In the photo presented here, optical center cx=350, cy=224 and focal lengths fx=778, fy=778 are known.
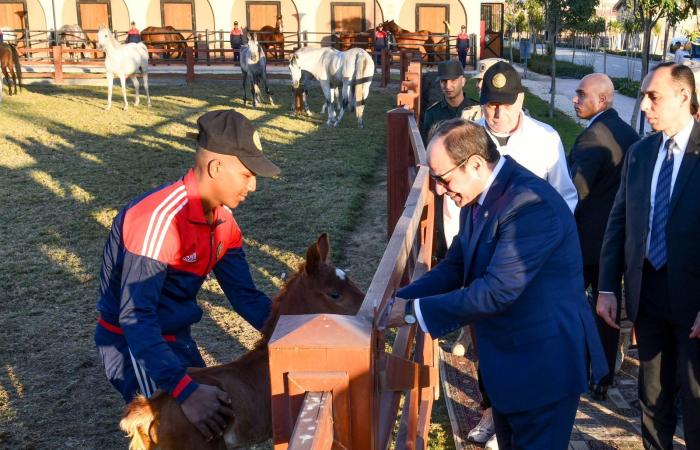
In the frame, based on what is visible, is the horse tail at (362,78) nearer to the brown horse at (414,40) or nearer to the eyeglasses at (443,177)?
the brown horse at (414,40)

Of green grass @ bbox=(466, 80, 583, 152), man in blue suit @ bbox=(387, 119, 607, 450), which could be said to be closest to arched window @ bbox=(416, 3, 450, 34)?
green grass @ bbox=(466, 80, 583, 152)

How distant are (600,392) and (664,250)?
61.1 inches

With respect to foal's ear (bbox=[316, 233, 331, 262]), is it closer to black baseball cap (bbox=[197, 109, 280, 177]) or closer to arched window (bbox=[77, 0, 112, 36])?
black baseball cap (bbox=[197, 109, 280, 177])

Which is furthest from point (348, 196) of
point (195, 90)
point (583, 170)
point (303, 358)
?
point (195, 90)

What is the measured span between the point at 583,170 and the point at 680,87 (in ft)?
4.15

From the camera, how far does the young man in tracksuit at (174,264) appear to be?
263cm

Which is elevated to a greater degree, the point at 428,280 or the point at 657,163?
the point at 657,163

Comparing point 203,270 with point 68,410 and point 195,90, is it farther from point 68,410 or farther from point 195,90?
point 195,90

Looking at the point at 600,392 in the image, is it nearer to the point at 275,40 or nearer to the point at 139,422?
the point at 139,422

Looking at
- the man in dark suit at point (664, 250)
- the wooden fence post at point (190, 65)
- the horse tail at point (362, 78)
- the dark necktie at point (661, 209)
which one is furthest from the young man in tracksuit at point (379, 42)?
the dark necktie at point (661, 209)

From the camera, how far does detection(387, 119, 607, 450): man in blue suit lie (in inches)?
101

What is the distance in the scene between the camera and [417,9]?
1444 inches

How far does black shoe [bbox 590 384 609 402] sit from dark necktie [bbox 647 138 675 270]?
1.43m

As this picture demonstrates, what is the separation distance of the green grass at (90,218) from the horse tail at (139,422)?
1.93 metres
